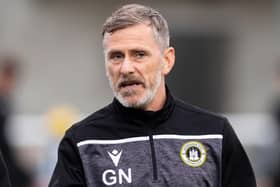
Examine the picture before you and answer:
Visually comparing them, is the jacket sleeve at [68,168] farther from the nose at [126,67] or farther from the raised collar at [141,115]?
the nose at [126,67]

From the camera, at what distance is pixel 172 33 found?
54.5 feet

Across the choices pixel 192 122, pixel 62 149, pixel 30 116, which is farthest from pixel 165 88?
pixel 30 116

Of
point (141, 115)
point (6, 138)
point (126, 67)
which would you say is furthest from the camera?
point (6, 138)

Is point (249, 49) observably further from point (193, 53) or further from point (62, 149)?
point (62, 149)

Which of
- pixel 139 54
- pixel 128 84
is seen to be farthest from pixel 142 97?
pixel 139 54

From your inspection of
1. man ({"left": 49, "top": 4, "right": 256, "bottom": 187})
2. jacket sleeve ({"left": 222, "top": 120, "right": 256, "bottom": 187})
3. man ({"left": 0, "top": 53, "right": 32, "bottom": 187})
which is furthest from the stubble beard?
man ({"left": 0, "top": 53, "right": 32, "bottom": 187})

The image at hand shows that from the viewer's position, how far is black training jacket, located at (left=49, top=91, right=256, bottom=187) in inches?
220

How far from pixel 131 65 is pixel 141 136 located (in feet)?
1.12

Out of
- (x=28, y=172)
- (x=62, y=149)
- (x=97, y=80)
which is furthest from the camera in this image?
(x=97, y=80)

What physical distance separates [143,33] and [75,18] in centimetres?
1140

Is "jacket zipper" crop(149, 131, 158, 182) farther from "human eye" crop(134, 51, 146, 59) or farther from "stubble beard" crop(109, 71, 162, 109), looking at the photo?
"human eye" crop(134, 51, 146, 59)

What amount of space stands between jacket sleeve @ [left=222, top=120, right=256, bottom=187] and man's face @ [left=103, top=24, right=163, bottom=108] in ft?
1.39

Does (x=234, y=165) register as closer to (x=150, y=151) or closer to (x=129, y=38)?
(x=150, y=151)

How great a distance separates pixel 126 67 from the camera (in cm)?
556
